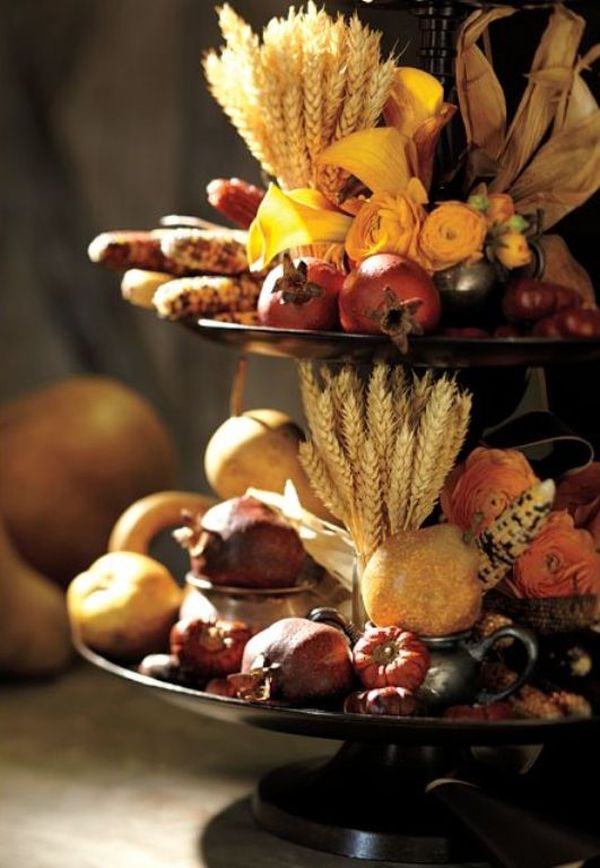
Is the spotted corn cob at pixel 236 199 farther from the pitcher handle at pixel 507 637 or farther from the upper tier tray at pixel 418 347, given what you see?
the pitcher handle at pixel 507 637

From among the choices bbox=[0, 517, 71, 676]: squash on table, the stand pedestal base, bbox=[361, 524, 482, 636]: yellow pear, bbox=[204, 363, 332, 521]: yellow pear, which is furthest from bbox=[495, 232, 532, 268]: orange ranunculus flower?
bbox=[0, 517, 71, 676]: squash on table

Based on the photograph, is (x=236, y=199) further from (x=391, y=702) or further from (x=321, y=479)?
(x=391, y=702)

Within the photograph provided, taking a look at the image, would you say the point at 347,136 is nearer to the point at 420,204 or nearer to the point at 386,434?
the point at 420,204

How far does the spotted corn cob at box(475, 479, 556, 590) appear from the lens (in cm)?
149

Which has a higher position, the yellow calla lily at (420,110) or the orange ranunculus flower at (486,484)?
the yellow calla lily at (420,110)

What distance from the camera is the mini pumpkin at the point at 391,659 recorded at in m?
1.49

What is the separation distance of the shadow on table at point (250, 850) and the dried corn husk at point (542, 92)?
0.66 metres

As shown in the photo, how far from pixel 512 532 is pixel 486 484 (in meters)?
0.09

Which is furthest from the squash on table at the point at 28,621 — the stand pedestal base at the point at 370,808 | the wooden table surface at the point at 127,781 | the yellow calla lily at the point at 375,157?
the yellow calla lily at the point at 375,157

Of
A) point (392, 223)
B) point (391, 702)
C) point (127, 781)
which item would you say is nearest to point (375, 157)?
Result: point (392, 223)

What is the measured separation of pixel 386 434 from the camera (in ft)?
5.02

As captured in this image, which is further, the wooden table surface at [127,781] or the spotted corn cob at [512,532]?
the wooden table surface at [127,781]

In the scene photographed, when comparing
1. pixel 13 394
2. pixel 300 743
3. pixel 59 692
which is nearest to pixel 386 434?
pixel 300 743

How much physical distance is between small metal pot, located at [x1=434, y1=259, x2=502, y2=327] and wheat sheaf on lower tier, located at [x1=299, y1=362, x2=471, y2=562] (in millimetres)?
65
